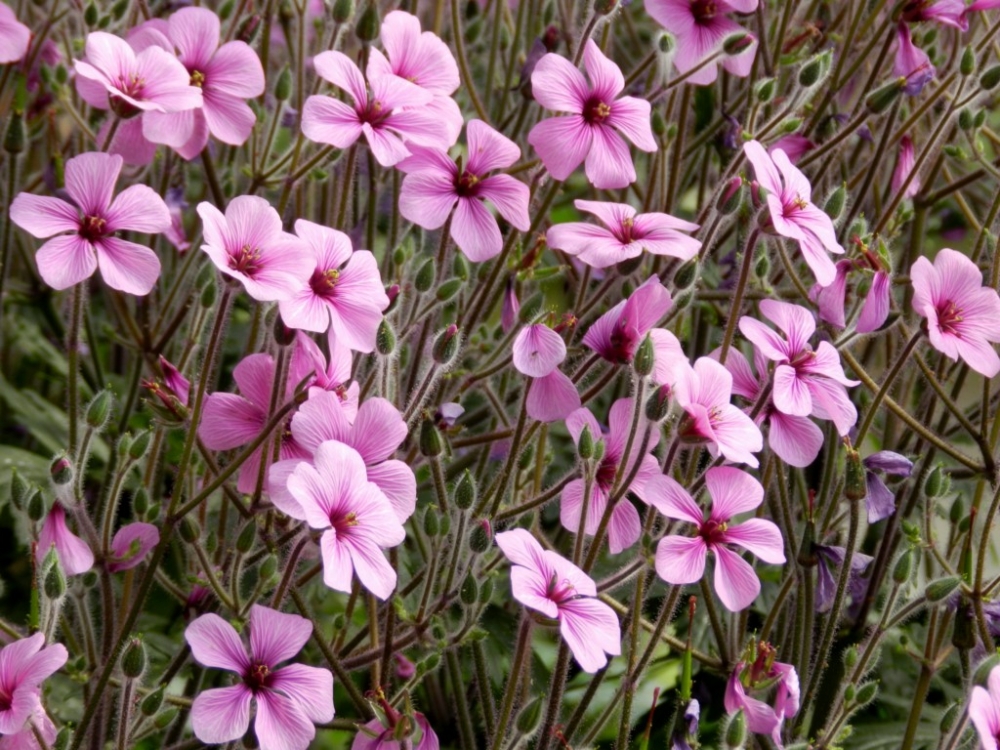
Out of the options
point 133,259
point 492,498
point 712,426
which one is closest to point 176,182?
point 133,259

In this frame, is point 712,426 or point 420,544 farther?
point 420,544

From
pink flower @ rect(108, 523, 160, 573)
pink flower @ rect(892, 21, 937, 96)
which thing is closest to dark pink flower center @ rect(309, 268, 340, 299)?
pink flower @ rect(108, 523, 160, 573)

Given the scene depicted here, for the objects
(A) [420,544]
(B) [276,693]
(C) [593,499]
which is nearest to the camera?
(B) [276,693]

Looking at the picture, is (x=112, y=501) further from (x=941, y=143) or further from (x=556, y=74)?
(x=941, y=143)

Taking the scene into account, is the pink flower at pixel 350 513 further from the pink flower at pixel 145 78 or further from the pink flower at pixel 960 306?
the pink flower at pixel 960 306

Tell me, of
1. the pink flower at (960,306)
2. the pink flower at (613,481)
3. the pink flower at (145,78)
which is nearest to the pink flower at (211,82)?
the pink flower at (145,78)
